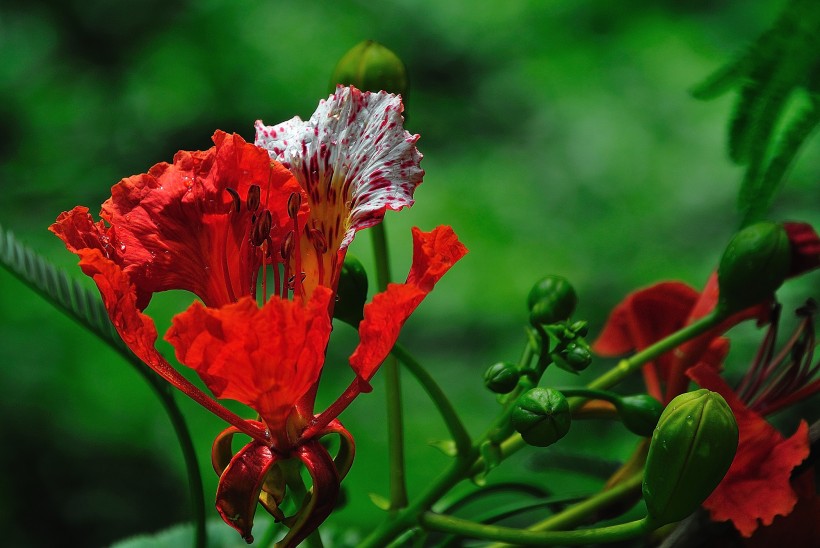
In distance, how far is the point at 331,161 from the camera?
44 centimetres

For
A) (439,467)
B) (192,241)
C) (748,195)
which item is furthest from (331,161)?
(439,467)

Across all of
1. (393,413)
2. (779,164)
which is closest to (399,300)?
(393,413)

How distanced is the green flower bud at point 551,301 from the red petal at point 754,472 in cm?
7

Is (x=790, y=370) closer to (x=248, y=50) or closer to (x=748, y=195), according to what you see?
(x=748, y=195)

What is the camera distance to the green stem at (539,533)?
40cm

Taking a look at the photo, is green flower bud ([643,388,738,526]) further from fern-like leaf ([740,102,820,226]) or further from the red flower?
fern-like leaf ([740,102,820,226])

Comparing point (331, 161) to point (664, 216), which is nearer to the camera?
point (331, 161)

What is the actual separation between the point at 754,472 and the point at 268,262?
0.25 metres

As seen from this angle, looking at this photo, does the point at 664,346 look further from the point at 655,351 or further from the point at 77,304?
the point at 77,304

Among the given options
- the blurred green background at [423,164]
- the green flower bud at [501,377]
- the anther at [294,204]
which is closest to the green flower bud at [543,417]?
the green flower bud at [501,377]

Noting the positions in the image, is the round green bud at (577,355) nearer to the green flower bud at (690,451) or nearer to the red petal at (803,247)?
the green flower bud at (690,451)

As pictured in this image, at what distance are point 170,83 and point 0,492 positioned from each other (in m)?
0.53

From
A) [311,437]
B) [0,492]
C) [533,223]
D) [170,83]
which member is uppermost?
[311,437]

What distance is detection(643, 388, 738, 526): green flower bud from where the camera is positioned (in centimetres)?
38
